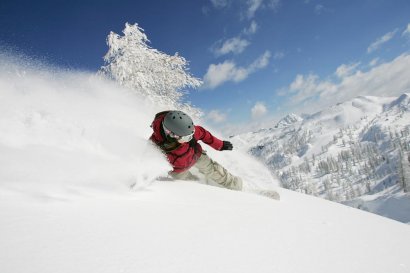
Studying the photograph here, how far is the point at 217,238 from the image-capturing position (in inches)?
104

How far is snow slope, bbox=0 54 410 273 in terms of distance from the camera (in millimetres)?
2016

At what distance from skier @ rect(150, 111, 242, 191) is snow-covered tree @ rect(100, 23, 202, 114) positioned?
11.0 metres

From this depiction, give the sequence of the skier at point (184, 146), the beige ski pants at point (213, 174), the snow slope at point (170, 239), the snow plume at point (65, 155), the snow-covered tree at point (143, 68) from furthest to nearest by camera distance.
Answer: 1. the snow-covered tree at point (143, 68)
2. the beige ski pants at point (213, 174)
3. the skier at point (184, 146)
4. the snow plume at point (65, 155)
5. the snow slope at point (170, 239)

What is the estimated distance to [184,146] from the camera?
17.8ft

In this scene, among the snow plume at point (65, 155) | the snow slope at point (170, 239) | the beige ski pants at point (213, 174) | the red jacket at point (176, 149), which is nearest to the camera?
the snow slope at point (170, 239)

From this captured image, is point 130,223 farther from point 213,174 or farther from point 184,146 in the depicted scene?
point 213,174

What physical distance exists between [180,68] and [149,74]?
2.28 m

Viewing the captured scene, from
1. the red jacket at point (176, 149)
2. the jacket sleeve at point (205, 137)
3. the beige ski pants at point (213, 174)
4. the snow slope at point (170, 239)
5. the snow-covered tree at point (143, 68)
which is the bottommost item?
the snow slope at point (170, 239)

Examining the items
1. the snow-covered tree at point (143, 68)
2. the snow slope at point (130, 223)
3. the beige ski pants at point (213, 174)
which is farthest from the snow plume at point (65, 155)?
the snow-covered tree at point (143, 68)

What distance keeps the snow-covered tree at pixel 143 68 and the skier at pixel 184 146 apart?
1099 centimetres

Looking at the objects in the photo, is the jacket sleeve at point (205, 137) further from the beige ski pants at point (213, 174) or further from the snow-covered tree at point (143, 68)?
the snow-covered tree at point (143, 68)

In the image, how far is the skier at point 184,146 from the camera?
505cm

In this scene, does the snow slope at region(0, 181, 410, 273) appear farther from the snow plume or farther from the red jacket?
the red jacket

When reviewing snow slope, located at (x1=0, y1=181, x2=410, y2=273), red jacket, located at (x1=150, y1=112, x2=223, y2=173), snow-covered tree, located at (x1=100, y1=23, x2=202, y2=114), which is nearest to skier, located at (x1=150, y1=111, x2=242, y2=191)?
red jacket, located at (x1=150, y1=112, x2=223, y2=173)
